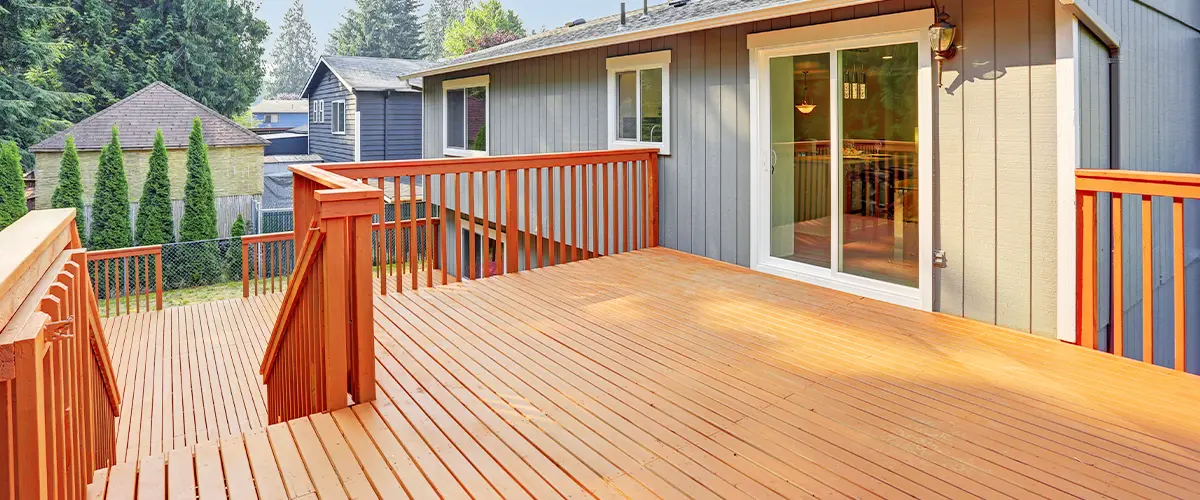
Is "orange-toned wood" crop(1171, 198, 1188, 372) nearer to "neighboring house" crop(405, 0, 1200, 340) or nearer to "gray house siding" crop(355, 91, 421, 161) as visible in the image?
"neighboring house" crop(405, 0, 1200, 340)

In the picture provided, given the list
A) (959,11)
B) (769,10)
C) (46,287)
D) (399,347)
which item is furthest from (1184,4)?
(46,287)

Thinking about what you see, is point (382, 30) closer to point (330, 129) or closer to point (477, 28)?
point (477, 28)

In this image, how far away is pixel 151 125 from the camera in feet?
52.7

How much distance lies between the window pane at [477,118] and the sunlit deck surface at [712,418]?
5.71 m

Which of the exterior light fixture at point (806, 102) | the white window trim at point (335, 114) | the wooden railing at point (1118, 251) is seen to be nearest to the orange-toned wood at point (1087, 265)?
the wooden railing at point (1118, 251)

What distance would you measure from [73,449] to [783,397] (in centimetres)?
248

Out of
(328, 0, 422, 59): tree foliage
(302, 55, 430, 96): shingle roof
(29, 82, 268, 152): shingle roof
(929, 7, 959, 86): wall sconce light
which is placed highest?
(328, 0, 422, 59): tree foliage

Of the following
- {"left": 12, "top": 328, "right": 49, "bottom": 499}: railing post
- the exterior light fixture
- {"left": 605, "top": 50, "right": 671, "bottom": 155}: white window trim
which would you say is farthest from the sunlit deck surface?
{"left": 605, "top": 50, "right": 671, "bottom": 155}: white window trim

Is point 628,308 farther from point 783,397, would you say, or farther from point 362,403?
point 362,403

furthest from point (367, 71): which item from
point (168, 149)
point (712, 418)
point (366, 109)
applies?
point (712, 418)

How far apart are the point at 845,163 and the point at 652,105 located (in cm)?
226

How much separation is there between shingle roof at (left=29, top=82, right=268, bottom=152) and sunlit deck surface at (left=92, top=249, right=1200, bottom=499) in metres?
13.7

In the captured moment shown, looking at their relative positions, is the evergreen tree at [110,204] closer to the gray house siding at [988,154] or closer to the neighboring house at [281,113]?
the gray house siding at [988,154]

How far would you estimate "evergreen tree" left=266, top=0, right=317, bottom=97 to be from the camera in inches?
2448
